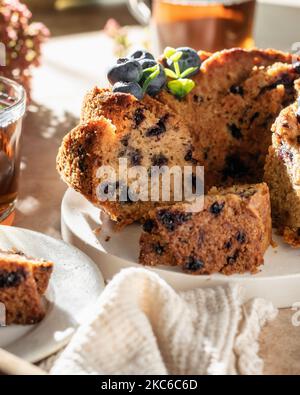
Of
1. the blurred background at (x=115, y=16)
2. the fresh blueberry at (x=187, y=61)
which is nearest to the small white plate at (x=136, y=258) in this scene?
the fresh blueberry at (x=187, y=61)

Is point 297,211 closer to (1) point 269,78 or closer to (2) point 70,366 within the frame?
(1) point 269,78

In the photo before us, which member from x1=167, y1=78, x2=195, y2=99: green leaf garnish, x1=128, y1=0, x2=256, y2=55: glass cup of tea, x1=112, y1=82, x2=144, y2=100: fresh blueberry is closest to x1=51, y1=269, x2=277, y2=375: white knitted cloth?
x1=112, y1=82, x2=144, y2=100: fresh blueberry

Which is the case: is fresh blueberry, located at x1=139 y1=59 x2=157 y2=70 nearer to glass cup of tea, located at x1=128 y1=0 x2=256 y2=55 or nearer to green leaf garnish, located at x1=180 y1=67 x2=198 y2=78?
green leaf garnish, located at x1=180 y1=67 x2=198 y2=78

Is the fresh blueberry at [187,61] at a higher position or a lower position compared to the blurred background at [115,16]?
higher

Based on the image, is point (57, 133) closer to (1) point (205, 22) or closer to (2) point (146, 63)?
(1) point (205, 22)

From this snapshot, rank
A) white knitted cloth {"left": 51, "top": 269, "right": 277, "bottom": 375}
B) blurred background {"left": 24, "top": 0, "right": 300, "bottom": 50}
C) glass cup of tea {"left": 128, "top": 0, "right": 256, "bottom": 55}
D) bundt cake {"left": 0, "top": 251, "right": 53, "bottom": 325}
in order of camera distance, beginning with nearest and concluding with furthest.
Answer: white knitted cloth {"left": 51, "top": 269, "right": 277, "bottom": 375} → bundt cake {"left": 0, "top": 251, "right": 53, "bottom": 325} → glass cup of tea {"left": 128, "top": 0, "right": 256, "bottom": 55} → blurred background {"left": 24, "top": 0, "right": 300, "bottom": 50}

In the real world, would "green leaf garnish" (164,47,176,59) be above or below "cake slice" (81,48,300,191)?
above

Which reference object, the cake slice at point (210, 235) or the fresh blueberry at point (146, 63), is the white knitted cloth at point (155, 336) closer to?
the cake slice at point (210, 235)
